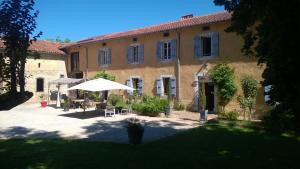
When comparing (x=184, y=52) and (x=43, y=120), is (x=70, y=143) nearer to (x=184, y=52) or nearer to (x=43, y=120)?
(x=43, y=120)

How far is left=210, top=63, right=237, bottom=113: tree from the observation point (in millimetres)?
16688

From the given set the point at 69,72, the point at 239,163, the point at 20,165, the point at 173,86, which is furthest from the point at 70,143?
the point at 69,72

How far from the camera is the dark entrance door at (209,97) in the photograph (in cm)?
1825

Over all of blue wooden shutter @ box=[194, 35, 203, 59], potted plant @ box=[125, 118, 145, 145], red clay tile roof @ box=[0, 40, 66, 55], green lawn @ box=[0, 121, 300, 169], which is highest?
red clay tile roof @ box=[0, 40, 66, 55]

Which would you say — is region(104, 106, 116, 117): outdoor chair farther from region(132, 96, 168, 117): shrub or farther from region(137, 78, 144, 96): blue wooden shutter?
region(137, 78, 144, 96): blue wooden shutter

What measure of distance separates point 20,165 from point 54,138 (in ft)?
13.9

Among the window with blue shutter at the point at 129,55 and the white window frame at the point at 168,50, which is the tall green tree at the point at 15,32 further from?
the window with blue shutter at the point at 129,55

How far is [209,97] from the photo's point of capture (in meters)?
18.5

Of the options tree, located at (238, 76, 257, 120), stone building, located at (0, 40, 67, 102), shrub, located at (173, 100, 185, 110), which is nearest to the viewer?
tree, located at (238, 76, 257, 120)

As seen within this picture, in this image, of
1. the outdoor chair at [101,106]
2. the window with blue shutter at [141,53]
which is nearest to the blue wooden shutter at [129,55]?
the window with blue shutter at [141,53]

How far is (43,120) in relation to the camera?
1559 centimetres

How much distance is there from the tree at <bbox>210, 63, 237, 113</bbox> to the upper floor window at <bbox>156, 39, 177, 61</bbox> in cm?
366

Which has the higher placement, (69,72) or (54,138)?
(69,72)

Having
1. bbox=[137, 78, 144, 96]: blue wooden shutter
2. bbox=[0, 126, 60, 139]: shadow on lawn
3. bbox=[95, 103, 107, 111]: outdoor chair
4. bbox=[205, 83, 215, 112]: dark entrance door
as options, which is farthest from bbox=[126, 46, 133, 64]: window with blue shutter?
bbox=[0, 126, 60, 139]: shadow on lawn
